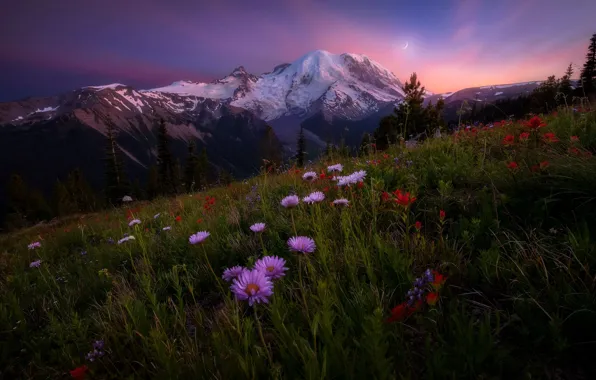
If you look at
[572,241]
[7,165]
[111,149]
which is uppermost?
[572,241]

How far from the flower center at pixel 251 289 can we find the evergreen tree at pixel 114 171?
46.4 m

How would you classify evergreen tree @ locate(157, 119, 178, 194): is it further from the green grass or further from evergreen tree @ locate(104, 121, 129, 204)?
the green grass

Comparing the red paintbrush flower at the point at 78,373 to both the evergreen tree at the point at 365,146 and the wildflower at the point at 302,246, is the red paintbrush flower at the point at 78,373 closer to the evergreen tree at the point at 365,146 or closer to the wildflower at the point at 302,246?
the wildflower at the point at 302,246

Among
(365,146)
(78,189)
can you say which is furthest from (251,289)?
(78,189)

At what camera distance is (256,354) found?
1.22 m

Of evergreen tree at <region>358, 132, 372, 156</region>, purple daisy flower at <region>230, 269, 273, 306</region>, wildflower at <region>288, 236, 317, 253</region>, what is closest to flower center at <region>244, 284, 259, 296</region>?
purple daisy flower at <region>230, 269, 273, 306</region>

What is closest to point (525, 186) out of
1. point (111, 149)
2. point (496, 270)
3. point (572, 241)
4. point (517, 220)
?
point (517, 220)

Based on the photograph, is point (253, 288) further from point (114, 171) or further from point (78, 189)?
point (78, 189)

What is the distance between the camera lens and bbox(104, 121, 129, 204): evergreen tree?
4081 centimetres

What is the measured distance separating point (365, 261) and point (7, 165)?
254320 mm

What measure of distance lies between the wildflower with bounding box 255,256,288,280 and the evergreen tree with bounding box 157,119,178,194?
46.0 meters

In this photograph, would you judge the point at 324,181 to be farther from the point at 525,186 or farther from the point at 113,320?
the point at 113,320

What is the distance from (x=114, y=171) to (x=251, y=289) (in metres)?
48.8

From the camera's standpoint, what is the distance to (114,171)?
42.1 meters
